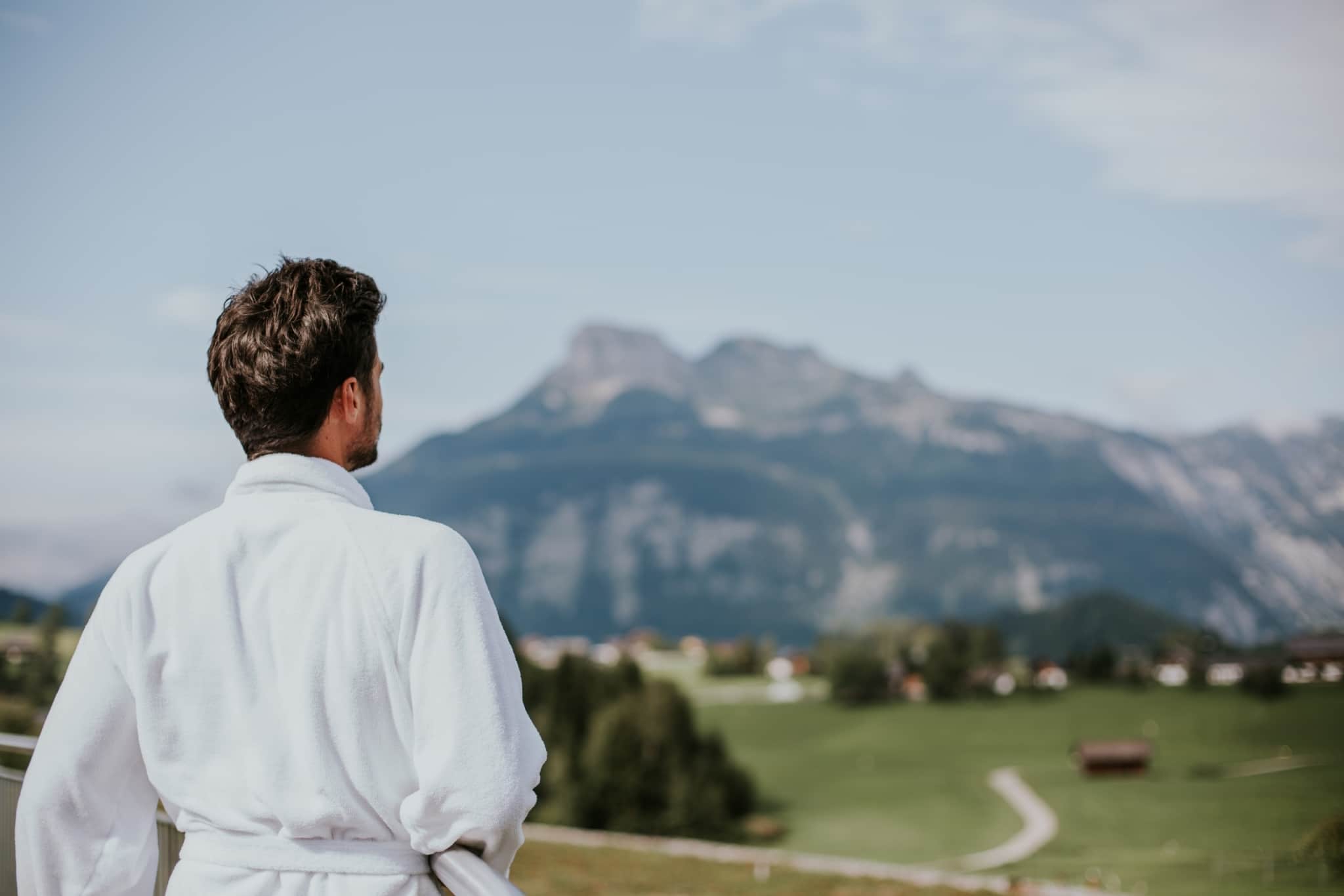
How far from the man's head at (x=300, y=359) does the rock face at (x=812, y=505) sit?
6062cm

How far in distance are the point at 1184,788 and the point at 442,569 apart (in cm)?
3132

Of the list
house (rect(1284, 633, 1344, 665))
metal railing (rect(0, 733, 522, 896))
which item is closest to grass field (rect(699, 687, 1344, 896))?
house (rect(1284, 633, 1344, 665))

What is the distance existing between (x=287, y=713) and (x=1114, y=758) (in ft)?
108

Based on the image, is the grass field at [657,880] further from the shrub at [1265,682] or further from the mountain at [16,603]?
the shrub at [1265,682]

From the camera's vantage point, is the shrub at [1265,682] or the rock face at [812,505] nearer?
the shrub at [1265,682]

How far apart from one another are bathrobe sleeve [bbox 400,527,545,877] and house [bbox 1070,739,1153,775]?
106 feet

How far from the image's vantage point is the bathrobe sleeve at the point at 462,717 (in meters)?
0.99

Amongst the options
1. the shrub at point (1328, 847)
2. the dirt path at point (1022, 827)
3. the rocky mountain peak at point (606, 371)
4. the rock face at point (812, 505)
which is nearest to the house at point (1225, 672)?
A: the dirt path at point (1022, 827)

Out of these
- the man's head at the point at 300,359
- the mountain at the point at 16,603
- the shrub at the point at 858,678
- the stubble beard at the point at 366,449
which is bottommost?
the shrub at the point at 858,678

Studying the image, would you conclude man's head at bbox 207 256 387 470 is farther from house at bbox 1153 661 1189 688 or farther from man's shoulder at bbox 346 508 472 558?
house at bbox 1153 661 1189 688

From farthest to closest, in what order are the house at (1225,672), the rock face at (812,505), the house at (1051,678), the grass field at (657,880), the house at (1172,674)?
the rock face at (812,505) → the house at (1051,678) → the house at (1172,674) → the house at (1225,672) → the grass field at (657,880)

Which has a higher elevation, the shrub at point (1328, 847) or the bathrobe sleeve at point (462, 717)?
the bathrobe sleeve at point (462, 717)

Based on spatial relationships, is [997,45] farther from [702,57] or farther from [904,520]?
[904,520]

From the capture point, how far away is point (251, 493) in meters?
1.12
